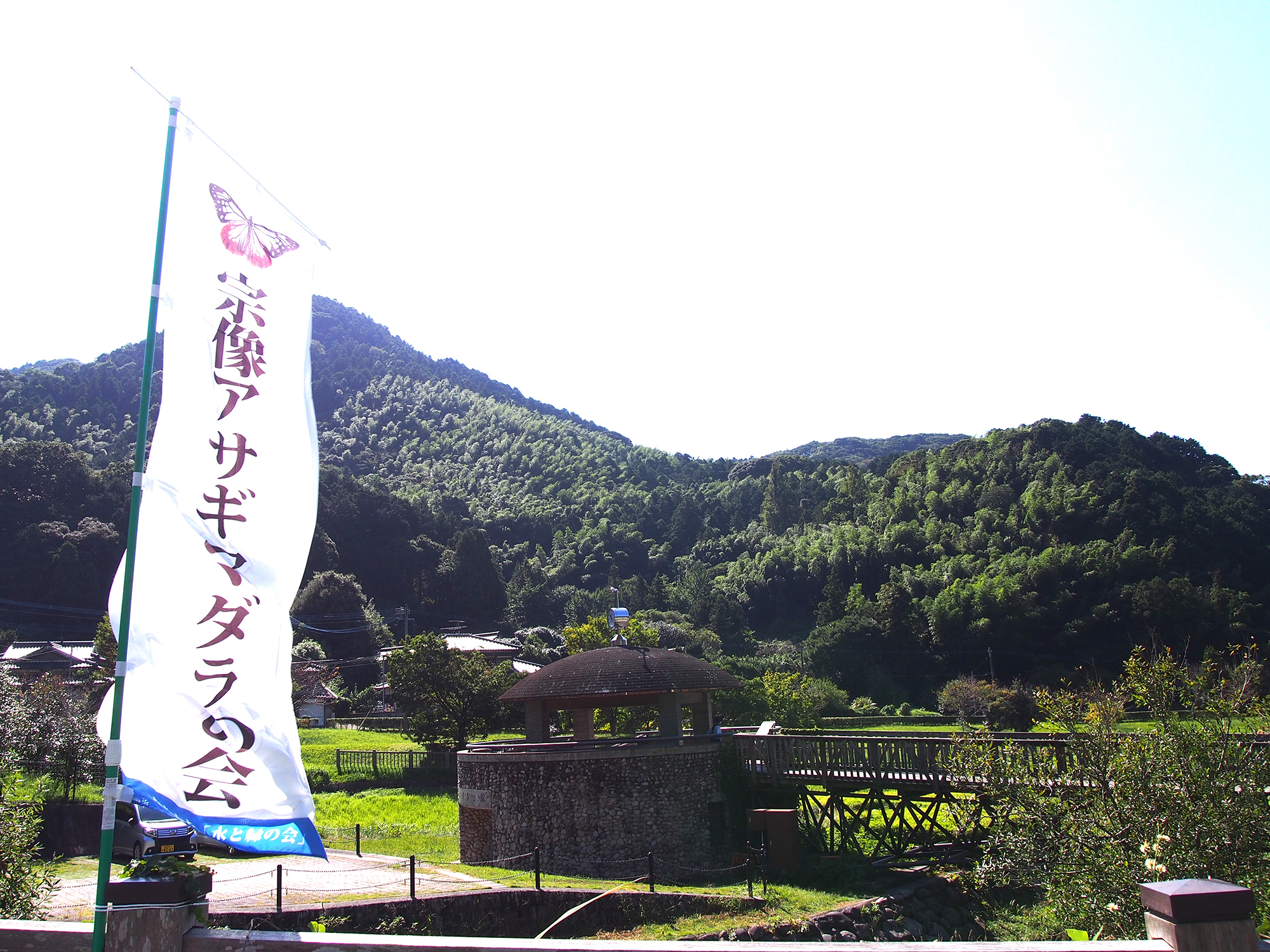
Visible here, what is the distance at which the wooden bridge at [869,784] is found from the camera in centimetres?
2109

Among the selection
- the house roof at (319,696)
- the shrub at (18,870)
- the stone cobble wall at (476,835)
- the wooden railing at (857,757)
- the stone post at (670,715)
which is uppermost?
the shrub at (18,870)

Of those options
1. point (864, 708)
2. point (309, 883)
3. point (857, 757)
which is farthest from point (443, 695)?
point (864, 708)

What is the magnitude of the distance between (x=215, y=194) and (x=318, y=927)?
39.4ft

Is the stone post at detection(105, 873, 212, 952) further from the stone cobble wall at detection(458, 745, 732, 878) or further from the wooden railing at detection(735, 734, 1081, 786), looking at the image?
the stone cobble wall at detection(458, 745, 732, 878)

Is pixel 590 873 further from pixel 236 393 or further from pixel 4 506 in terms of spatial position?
pixel 4 506

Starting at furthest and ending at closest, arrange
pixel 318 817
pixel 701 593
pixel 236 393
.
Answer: pixel 701 593, pixel 318 817, pixel 236 393

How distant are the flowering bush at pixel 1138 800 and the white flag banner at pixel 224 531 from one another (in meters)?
7.11

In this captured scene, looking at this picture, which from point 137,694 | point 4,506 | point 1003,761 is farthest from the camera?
point 4,506

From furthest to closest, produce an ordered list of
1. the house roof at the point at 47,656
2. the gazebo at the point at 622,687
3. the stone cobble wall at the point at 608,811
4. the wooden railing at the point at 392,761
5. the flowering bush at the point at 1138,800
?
the house roof at the point at 47,656, the wooden railing at the point at 392,761, the gazebo at the point at 622,687, the stone cobble wall at the point at 608,811, the flowering bush at the point at 1138,800

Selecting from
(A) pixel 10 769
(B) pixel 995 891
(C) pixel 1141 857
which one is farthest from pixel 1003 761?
(A) pixel 10 769

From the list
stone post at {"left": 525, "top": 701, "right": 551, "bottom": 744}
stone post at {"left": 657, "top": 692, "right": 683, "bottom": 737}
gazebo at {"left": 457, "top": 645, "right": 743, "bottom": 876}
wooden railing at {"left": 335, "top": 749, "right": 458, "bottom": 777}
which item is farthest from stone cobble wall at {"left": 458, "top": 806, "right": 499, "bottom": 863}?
wooden railing at {"left": 335, "top": 749, "right": 458, "bottom": 777}

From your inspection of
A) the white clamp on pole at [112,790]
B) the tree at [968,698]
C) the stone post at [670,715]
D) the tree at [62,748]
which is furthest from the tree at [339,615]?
the white clamp on pole at [112,790]

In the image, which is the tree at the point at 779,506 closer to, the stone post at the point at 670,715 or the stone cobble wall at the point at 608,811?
the stone post at the point at 670,715

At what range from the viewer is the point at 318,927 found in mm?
13820
